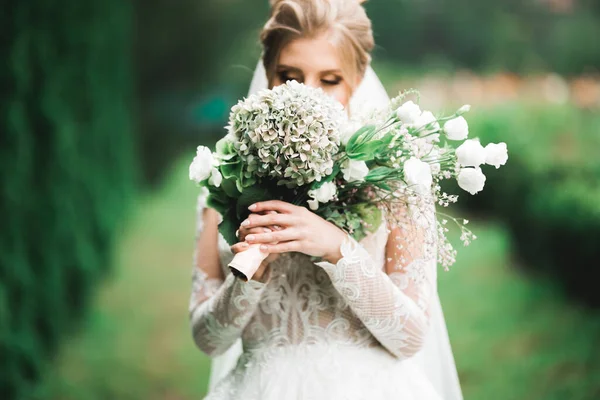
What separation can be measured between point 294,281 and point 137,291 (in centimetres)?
437

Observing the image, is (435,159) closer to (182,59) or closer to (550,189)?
(550,189)

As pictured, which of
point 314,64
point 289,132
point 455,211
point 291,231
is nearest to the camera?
point 289,132

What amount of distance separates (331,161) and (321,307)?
0.43m

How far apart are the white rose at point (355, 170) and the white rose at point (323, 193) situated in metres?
0.04

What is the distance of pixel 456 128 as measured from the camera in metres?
1.58

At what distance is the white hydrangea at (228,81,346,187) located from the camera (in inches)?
58.4

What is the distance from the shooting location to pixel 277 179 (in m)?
1.63

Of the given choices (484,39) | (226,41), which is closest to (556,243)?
(484,39)

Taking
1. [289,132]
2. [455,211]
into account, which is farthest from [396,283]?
[455,211]

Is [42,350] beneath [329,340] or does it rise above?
above

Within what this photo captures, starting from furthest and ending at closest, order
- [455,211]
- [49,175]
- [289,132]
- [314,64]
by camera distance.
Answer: [455,211] < [49,175] < [314,64] < [289,132]

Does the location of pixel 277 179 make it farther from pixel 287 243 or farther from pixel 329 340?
pixel 329 340

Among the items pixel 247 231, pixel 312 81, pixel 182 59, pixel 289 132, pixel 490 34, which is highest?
pixel 182 59

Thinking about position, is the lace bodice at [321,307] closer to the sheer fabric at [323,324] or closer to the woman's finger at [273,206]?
the sheer fabric at [323,324]
